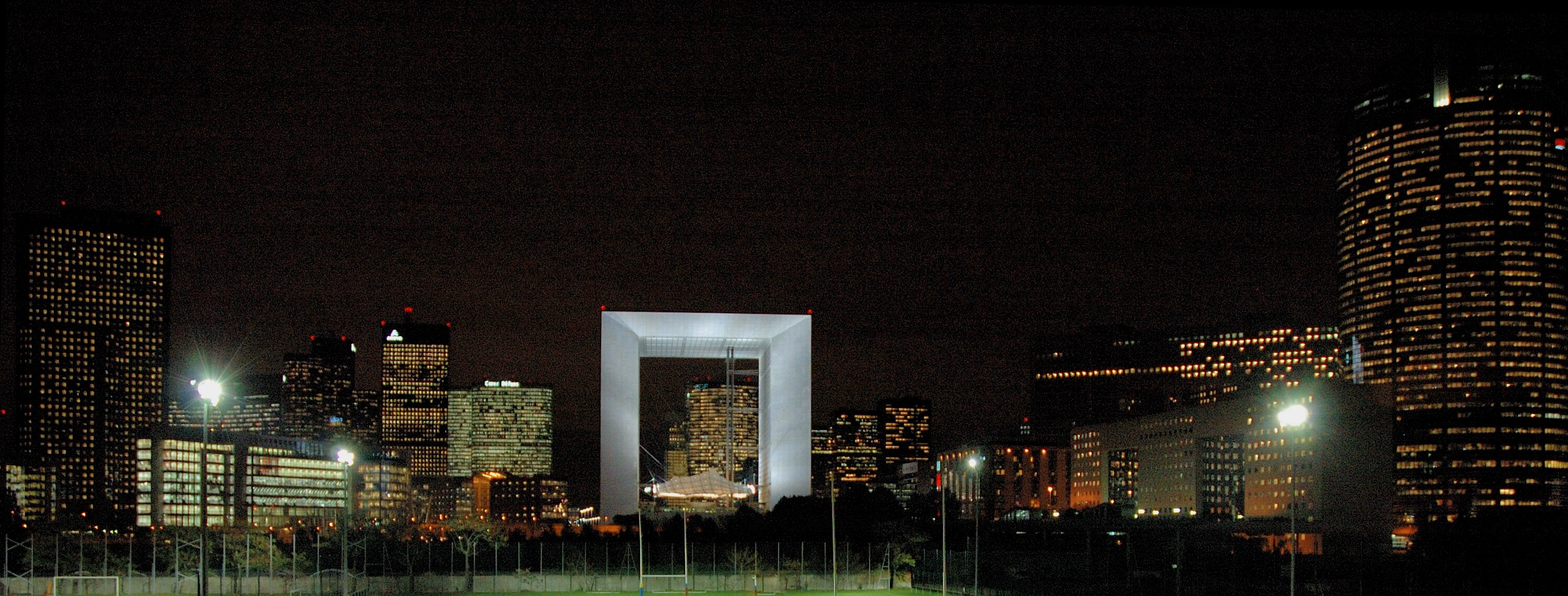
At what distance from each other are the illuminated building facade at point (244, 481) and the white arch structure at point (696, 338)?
45.2m

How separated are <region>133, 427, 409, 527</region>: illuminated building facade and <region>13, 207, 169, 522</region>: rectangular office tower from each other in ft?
44.0

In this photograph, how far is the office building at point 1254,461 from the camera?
96.2 metres

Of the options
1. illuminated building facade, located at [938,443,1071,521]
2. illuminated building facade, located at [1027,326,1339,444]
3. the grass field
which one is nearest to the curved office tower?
illuminated building facade, located at [1027,326,1339,444]

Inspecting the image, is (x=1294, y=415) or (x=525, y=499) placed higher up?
(x=1294, y=415)


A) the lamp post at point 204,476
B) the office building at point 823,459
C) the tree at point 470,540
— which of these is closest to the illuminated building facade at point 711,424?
the office building at point 823,459

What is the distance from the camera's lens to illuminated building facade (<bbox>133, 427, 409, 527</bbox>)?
95.8 meters

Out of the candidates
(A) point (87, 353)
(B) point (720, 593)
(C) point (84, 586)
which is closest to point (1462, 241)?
(B) point (720, 593)

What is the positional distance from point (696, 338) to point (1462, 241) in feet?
336

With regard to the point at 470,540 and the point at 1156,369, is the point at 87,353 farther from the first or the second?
the point at 1156,369

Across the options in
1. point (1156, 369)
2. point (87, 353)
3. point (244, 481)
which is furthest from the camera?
point (1156, 369)

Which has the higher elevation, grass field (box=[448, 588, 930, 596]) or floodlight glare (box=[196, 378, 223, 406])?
floodlight glare (box=[196, 378, 223, 406])

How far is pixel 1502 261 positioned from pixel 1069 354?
215ft

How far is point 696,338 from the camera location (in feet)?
167

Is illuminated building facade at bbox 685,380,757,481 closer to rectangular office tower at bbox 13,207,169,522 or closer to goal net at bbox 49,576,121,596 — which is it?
rectangular office tower at bbox 13,207,169,522
